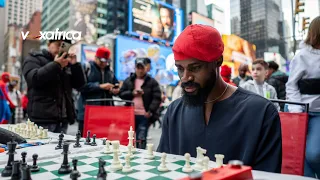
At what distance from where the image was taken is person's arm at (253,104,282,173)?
1.27m

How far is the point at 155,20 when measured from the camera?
2352 cm

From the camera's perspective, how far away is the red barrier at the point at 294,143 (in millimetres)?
1482

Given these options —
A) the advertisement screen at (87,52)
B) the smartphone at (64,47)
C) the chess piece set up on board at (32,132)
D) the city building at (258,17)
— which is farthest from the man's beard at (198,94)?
the advertisement screen at (87,52)

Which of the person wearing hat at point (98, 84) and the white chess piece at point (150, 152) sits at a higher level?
the person wearing hat at point (98, 84)

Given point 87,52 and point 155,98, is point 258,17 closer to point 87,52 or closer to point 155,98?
point 155,98

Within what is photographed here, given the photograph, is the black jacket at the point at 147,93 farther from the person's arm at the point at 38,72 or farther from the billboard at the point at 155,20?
the billboard at the point at 155,20

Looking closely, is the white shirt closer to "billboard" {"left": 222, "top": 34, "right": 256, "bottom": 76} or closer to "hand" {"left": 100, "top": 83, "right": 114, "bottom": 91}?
"hand" {"left": 100, "top": 83, "right": 114, "bottom": 91}

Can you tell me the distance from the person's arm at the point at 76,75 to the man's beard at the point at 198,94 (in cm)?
173

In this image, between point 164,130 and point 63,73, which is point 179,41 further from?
point 63,73

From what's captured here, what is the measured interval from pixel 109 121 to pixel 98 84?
4.54 feet

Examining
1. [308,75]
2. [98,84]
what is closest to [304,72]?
[308,75]

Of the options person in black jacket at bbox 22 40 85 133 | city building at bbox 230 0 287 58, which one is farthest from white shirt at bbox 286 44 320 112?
city building at bbox 230 0 287 58

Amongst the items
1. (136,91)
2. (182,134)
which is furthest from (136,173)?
(136,91)

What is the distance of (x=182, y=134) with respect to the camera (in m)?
1.51
